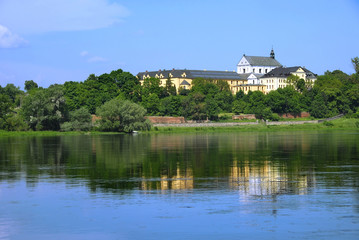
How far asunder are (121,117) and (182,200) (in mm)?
78674

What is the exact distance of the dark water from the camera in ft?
58.3

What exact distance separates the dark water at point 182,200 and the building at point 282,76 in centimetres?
15711

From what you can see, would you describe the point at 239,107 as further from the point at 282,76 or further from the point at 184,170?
the point at 184,170

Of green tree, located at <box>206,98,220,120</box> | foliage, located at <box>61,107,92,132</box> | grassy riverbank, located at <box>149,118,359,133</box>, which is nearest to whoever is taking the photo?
foliage, located at <box>61,107,92,132</box>

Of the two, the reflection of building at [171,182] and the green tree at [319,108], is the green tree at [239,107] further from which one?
the reflection of building at [171,182]

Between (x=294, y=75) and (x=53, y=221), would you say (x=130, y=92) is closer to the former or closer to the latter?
(x=294, y=75)

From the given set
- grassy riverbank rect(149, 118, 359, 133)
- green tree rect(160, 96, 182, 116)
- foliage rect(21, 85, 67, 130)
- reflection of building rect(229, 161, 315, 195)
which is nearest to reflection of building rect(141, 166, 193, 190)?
reflection of building rect(229, 161, 315, 195)

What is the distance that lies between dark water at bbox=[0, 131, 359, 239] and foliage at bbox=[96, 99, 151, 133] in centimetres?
6107

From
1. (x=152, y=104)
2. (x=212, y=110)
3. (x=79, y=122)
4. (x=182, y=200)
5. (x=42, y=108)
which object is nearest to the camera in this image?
(x=182, y=200)

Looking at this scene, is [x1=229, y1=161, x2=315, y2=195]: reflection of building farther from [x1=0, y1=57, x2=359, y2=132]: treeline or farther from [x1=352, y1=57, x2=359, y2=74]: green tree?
[x1=352, y1=57, x2=359, y2=74]: green tree

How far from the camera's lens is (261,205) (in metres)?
21.1

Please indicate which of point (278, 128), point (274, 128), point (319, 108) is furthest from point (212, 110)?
point (319, 108)

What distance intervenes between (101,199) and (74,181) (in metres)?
6.41

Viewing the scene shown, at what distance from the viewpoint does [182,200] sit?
22.5 metres
